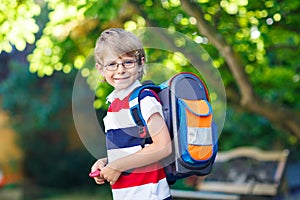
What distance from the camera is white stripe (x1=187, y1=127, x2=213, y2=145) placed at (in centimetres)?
221

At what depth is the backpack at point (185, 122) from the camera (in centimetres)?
221

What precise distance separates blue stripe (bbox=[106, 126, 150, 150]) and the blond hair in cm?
26

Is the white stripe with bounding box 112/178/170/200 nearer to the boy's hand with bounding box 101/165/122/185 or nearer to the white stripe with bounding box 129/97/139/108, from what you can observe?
the boy's hand with bounding box 101/165/122/185

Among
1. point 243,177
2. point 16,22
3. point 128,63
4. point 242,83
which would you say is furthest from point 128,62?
point 243,177

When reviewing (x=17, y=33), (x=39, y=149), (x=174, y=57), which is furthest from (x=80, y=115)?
(x=39, y=149)

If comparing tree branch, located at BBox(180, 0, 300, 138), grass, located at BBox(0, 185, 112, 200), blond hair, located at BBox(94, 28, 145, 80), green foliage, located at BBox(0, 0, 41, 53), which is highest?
green foliage, located at BBox(0, 0, 41, 53)

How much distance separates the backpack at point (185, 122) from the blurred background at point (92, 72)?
0.47m

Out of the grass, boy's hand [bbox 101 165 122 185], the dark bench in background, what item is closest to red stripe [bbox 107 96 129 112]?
boy's hand [bbox 101 165 122 185]

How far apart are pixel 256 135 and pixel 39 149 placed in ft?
13.0

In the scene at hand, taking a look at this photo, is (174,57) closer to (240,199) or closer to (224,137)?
(240,199)

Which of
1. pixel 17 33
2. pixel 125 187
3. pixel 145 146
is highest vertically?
pixel 17 33

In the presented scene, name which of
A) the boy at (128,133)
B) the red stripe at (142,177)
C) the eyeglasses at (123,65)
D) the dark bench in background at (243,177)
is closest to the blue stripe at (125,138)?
the boy at (128,133)

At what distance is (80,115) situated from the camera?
2.54 meters

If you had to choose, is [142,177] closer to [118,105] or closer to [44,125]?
[118,105]
